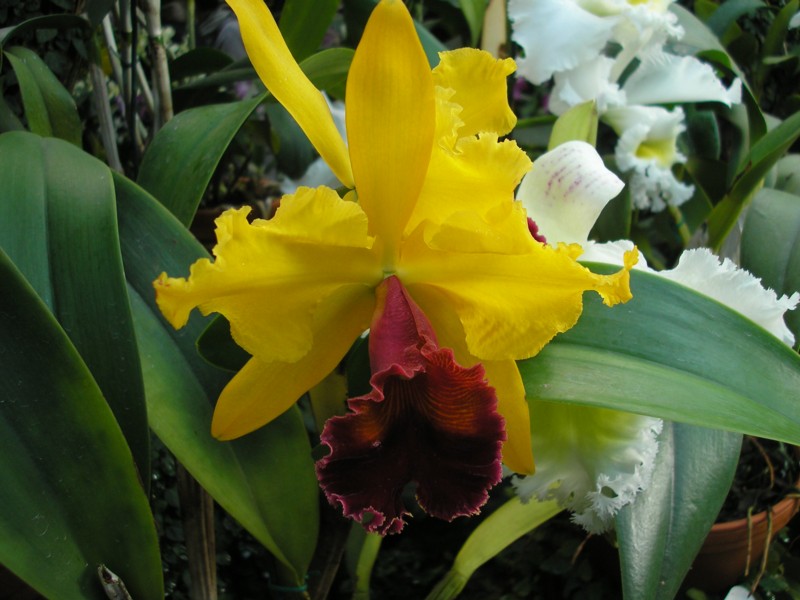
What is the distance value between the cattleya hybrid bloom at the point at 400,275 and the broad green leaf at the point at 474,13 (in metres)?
0.58

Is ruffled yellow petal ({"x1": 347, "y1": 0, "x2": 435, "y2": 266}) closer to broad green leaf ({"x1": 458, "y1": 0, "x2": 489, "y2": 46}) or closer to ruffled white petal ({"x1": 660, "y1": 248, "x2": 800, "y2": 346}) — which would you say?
ruffled white petal ({"x1": 660, "y1": 248, "x2": 800, "y2": 346})

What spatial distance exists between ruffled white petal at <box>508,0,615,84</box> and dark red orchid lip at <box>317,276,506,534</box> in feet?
1.81

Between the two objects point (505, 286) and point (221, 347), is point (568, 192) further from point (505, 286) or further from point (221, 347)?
point (221, 347)

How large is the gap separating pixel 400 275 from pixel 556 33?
0.55 meters

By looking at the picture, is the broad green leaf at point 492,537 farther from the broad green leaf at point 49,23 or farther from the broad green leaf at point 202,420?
the broad green leaf at point 49,23

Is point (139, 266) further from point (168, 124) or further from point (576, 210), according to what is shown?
point (576, 210)

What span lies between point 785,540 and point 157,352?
0.93 metres

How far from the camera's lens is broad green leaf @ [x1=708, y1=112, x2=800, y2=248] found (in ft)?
2.93

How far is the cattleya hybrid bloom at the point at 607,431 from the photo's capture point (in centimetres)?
63

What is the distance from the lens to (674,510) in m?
0.67

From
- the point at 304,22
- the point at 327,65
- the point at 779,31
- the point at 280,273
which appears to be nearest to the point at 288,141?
the point at 304,22

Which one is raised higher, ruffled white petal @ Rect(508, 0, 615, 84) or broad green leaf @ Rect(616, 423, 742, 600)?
ruffled white petal @ Rect(508, 0, 615, 84)

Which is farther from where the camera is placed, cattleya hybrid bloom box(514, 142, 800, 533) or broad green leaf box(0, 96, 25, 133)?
broad green leaf box(0, 96, 25, 133)

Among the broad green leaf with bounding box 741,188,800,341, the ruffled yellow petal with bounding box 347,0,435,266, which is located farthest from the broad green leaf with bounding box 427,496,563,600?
the ruffled yellow petal with bounding box 347,0,435,266
